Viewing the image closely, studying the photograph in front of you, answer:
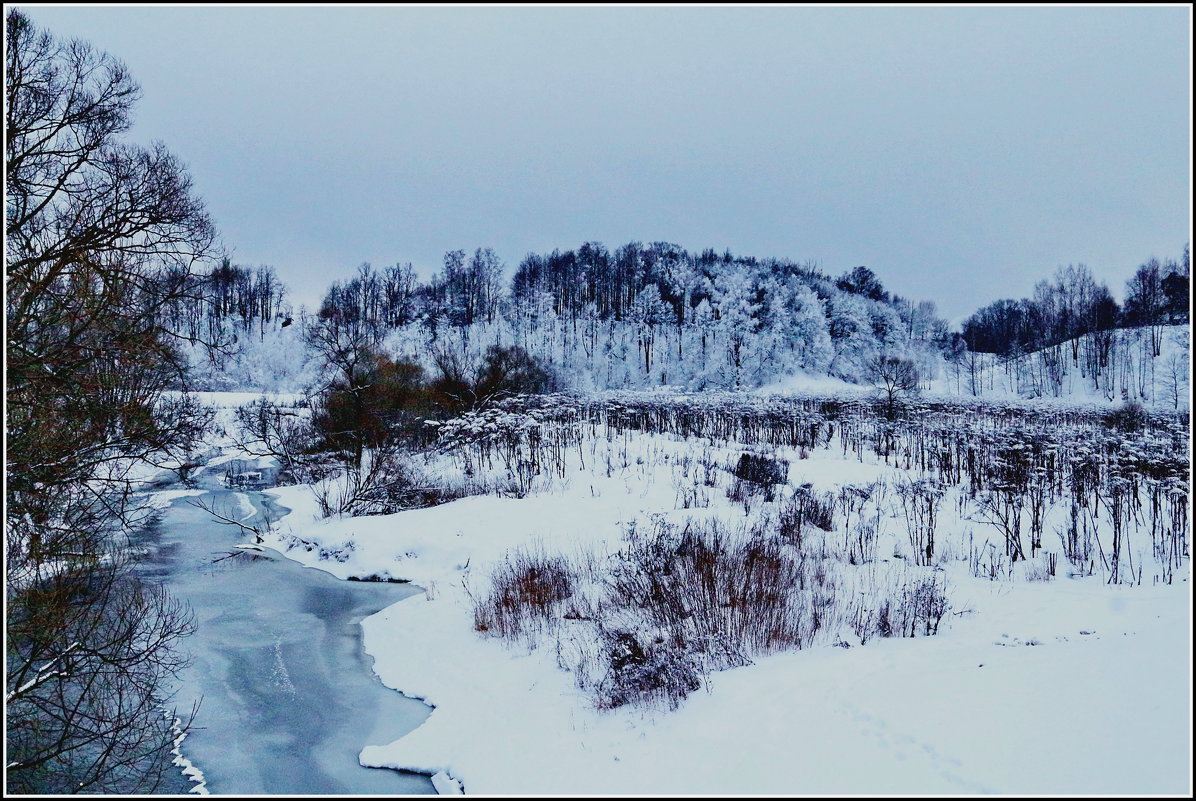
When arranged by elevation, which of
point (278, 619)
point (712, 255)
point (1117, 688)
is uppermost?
point (712, 255)

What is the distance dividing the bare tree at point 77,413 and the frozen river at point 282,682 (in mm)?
475

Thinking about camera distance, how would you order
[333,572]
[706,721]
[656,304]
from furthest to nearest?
1. [656,304]
2. [333,572]
3. [706,721]

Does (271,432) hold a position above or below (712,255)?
below

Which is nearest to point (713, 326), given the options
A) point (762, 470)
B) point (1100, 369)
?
point (1100, 369)

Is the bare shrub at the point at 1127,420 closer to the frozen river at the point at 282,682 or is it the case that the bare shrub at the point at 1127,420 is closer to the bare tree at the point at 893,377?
the bare tree at the point at 893,377

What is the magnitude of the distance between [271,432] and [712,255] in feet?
281

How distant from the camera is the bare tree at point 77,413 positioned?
6363mm

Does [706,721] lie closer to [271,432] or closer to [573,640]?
[573,640]

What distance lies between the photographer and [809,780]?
11.9ft

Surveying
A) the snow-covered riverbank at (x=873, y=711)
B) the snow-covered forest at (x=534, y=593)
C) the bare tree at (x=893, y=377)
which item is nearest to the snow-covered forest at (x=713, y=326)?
the bare tree at (x=893, y=377)

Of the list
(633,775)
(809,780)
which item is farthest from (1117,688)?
(633,775)

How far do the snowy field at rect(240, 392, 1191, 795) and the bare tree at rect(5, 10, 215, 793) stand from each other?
9.37 ft

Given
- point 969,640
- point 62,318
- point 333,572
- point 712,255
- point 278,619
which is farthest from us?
point 712,255

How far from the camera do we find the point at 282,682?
756 cm
